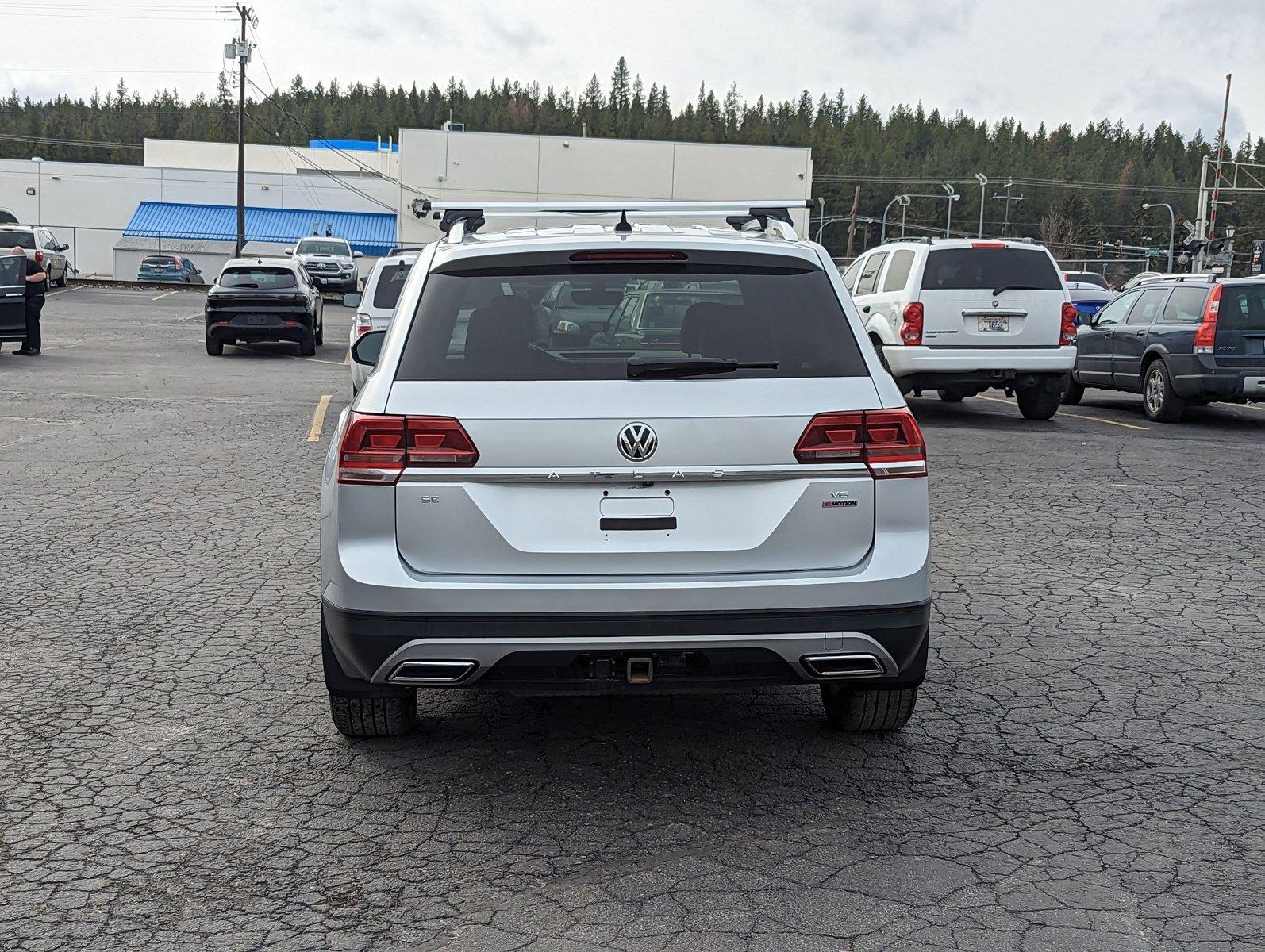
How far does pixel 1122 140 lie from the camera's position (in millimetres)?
182875

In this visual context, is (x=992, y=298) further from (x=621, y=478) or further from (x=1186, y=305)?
(x=621, y=478)

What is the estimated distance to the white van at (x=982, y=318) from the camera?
1584cm

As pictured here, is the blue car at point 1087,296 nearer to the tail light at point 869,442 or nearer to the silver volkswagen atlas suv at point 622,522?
the tail light at point 869,442

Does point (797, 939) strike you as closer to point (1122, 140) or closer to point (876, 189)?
point (876, 189)

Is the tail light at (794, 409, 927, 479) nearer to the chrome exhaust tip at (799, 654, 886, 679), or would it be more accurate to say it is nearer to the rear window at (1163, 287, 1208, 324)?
the chrome exhaust tip at (799, 654, 886, 679)

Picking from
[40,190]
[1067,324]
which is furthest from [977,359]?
[40,190]

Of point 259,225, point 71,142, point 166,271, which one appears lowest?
point 166,271

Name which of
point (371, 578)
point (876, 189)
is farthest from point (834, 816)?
point (876, 189)

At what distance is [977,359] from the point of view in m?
15.9

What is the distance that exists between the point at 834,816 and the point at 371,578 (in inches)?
62.0

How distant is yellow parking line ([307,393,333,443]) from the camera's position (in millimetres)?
13977

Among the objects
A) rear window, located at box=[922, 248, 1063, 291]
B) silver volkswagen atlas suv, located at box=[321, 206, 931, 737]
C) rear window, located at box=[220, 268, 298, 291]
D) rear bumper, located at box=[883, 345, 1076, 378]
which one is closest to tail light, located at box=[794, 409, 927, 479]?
silver volkswagen atlas suv, located at box=[321, 206, 931, 737]

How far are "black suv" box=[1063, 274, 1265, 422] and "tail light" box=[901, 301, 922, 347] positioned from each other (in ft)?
10.9

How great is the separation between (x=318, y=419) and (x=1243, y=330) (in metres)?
10.3
